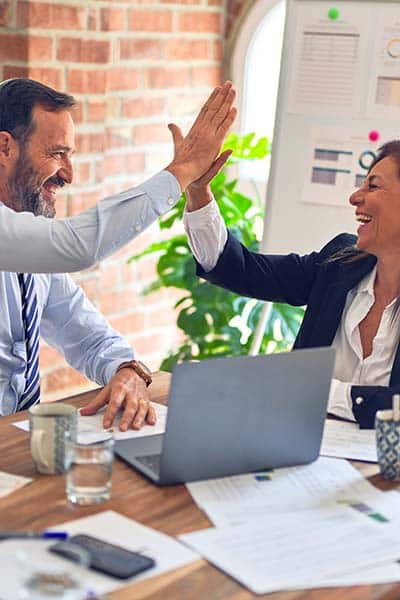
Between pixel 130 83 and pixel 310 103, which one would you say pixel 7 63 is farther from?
pixel 310 103

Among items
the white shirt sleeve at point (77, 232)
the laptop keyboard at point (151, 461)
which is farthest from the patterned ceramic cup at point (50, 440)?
the white shirt sleeve at point (77, 232)

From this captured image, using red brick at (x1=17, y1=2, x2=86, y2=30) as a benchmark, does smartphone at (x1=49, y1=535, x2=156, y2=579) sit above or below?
below

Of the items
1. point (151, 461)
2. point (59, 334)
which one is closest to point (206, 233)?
point (59, 334)

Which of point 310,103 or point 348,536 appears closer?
point 348,536

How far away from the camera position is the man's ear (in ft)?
7.49

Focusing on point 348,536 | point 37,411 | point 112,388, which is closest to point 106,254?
point 112,388

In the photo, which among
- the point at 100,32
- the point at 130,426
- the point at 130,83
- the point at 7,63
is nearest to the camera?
the point at 130,426

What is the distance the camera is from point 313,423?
1.72 m

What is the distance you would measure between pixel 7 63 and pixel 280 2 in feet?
4.12

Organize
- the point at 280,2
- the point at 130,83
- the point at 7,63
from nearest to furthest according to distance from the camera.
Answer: the point at 7,63 → the point at 130,83 → the point at 280,2

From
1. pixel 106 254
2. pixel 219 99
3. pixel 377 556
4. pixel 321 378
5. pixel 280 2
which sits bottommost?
pixel 377 556

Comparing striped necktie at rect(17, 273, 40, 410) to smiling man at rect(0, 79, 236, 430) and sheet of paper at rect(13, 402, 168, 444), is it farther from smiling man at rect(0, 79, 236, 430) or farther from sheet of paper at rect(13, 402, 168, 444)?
sheet of paper at rect(13, 402, 168, 444)

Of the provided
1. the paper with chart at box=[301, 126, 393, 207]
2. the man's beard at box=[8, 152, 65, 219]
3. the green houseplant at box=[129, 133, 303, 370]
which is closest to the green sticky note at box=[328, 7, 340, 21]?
the paper with chart at box=[301, 126, 393, 207]

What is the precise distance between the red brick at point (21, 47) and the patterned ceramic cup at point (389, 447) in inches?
72.1
